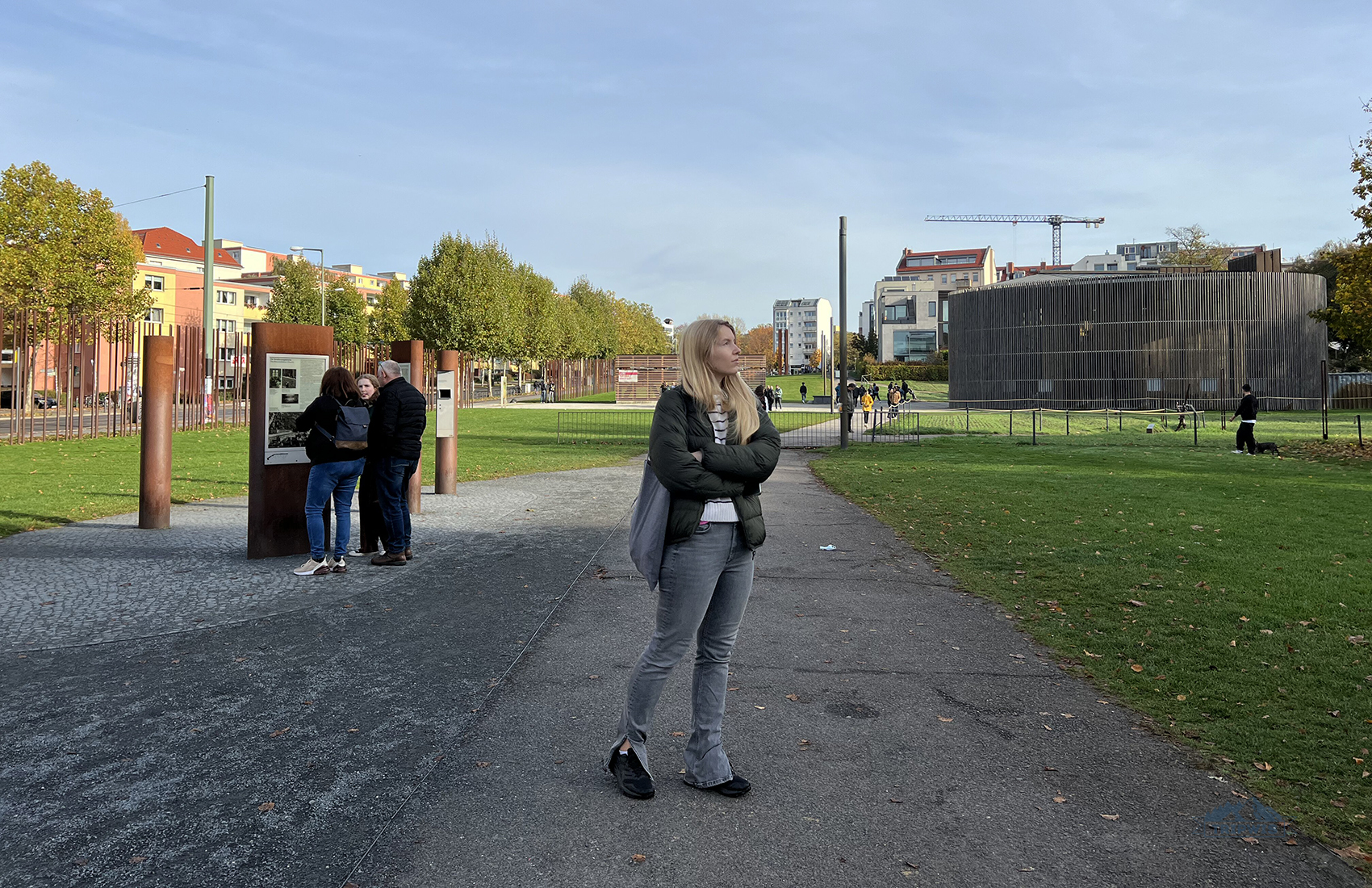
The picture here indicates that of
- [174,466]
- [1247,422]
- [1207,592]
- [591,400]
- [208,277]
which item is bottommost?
[1207,592]

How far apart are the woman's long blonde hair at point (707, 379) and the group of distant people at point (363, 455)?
508 centimetres

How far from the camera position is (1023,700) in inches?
197

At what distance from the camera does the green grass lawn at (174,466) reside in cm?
1240

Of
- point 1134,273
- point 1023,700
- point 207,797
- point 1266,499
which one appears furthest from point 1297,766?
point 1134,273

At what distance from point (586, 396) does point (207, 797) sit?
7329cm

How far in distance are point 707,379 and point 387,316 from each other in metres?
77.5

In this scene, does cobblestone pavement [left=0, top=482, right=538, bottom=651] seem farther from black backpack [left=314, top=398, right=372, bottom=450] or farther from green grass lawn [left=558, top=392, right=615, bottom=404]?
green grass lawn [left=558, top=392, right=615, bottom=404]

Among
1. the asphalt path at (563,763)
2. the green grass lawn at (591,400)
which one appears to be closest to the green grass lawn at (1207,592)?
the asphalt path at (563,763)

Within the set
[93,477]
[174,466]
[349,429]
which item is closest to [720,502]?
[349,429]

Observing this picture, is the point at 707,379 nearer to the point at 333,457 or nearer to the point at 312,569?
the point at 333,457

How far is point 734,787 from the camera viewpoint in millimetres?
3760

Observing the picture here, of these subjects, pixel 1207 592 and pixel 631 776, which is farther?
pixel 1207 592

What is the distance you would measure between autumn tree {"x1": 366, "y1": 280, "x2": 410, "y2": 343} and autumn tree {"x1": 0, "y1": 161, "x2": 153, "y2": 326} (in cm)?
3816

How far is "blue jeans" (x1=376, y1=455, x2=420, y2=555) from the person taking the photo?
8.48 meters
